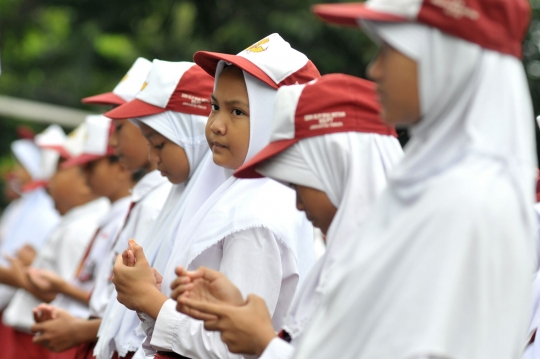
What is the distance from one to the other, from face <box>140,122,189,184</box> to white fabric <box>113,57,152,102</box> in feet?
3.05

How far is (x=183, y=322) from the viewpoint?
3104mm

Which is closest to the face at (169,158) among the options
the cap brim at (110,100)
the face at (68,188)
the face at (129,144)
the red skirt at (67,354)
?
the face at (129,144)

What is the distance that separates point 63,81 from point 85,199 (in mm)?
7625

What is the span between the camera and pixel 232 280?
304 cm

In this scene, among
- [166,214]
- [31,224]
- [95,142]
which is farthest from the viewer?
[31,224]

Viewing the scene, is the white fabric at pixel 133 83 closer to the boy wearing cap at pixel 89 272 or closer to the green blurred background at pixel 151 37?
the boy wearing cap at pixel 89 272

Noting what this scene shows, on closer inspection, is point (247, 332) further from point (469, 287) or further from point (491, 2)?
point (491, 2)

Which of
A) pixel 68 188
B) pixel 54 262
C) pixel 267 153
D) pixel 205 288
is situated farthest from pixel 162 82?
pixel 68 188

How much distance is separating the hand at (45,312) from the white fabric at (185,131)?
1.21 m

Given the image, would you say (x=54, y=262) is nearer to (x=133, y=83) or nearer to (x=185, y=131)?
(x=133, y=83)

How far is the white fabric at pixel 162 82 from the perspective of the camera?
411 cm

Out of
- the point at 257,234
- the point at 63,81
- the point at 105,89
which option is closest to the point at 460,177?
the point at 257,234

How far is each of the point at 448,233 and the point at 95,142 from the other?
4.64m

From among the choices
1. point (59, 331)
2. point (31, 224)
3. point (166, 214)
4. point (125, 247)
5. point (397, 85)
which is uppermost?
point (397, 85)
